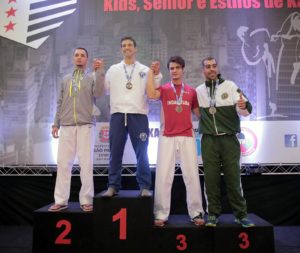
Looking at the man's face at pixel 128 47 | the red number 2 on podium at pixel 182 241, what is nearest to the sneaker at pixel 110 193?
the red number 2 on podium at pixel 182 241

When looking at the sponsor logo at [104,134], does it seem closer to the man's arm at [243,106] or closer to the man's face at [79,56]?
the man's face at [79,56]

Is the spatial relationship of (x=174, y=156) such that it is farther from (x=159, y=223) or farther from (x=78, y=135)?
(x=78, y=135)

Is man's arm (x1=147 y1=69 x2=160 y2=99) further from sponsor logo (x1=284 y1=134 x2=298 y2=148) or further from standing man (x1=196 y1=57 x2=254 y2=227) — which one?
sponsor logo (x1=284 y1=134 x2=298 y2=148)

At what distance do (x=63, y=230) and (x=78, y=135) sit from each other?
0.85m

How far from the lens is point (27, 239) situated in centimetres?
331

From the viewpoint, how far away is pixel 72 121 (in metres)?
2.88

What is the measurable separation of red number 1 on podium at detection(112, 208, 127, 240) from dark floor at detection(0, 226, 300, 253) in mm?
1011

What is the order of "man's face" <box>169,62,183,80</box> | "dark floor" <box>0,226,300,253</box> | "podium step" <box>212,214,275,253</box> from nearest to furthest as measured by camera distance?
"podium step" <box>212,214,275,253</box> → "man's face" <box>169,62,183,80</box> → "dark floor" <box>0,226,300,253</box>

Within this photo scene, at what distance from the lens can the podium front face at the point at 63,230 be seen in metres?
2.68

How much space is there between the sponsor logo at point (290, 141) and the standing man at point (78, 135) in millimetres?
2257

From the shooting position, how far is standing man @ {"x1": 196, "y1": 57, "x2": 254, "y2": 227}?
2.66 m

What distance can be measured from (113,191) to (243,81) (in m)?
2.10

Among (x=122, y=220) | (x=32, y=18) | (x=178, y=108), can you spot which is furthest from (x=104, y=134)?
(x=32, y=18)

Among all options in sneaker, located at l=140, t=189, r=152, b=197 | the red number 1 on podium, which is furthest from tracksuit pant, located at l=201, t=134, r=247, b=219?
the red number 1 on podium
